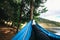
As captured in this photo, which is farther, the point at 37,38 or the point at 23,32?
the point at 37,38

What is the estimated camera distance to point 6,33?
44.8 feet

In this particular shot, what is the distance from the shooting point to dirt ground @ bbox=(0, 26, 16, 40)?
42.7 feet

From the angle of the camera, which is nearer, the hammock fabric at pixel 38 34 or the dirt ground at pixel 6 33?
the hammock fabric at pixel 38 34

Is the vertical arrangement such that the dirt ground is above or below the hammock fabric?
below

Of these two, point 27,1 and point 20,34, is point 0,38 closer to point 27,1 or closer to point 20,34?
point 27,1

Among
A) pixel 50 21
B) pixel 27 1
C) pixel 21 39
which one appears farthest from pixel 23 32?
pixel 50 21

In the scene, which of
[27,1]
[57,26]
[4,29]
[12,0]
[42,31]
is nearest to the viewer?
[42,31]

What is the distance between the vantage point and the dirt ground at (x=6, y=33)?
1302 cm

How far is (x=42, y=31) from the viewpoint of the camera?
560cm

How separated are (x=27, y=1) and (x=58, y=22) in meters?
4.49

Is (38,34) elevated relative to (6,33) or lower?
elevated

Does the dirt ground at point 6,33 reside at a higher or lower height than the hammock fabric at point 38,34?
lower

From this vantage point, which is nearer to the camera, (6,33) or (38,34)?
(38,34)

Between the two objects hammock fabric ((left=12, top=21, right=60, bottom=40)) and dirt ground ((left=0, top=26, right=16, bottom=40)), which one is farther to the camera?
dirt ground ((left=0, top=26, right=16, bottom=40))
